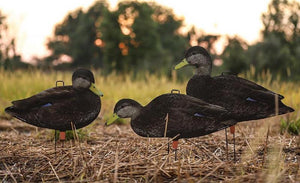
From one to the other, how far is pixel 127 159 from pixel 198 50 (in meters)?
1.24

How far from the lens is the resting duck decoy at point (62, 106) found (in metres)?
3.19

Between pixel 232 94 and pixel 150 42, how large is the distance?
112 feet

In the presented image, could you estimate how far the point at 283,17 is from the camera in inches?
1409

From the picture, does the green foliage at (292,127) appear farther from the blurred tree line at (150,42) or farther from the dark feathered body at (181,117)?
the dark feathered body at (181,117)

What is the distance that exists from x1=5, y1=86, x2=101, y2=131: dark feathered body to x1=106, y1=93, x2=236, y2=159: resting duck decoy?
55cm

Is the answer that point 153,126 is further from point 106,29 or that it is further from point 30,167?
point 106,29

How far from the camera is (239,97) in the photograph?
3.31 meters

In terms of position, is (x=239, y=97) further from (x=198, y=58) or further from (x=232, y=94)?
(x=198, y=58)

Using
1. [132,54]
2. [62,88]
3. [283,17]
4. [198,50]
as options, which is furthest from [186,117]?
[283,17]

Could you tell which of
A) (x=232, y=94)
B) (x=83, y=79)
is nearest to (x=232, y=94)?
(x=232, y=94)

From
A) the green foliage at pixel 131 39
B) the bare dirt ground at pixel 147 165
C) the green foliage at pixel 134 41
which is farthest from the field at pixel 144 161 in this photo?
the green foliage at pixel 131 39

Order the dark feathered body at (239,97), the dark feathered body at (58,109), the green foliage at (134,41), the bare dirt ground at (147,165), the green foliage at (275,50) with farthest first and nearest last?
the green foliage at (134,41)
the green foliage at (275,50)
the dark feathered body at (239,97)
the dark feathered body at (58,109)
the bare dirt ground at (147,165)

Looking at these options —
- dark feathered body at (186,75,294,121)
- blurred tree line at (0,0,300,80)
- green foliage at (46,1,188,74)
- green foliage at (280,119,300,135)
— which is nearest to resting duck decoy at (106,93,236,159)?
dark feathered body at (186,75,294,121)

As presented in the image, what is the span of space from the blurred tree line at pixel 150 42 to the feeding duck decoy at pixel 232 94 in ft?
12.5
